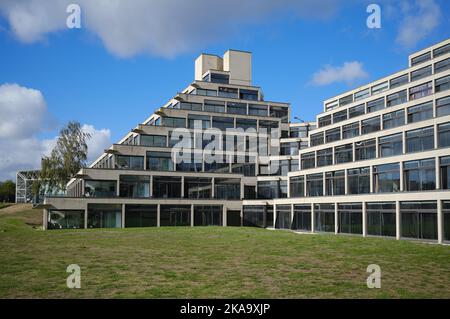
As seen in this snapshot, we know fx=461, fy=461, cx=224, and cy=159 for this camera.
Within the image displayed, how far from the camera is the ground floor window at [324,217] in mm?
56656

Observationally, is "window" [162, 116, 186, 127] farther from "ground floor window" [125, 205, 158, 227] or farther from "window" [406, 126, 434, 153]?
"window" [406, 126, 434, 153]

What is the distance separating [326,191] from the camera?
60000 millimetres

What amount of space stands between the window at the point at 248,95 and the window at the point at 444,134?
50.0 meters

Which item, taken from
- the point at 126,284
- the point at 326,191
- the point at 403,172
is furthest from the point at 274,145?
the point at 126,284

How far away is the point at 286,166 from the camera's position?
78312mm

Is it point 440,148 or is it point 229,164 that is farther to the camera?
point 229,164

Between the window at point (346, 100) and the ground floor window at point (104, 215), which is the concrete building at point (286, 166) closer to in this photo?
the ground floor window at point (104, 215)

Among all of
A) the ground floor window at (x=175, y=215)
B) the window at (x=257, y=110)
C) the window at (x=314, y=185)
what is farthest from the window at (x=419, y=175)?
the window at (x=257, y=110)

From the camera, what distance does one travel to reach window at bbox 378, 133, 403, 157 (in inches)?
1941

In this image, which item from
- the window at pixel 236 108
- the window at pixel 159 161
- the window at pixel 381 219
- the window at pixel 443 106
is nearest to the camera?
the window at pixel 381 219
